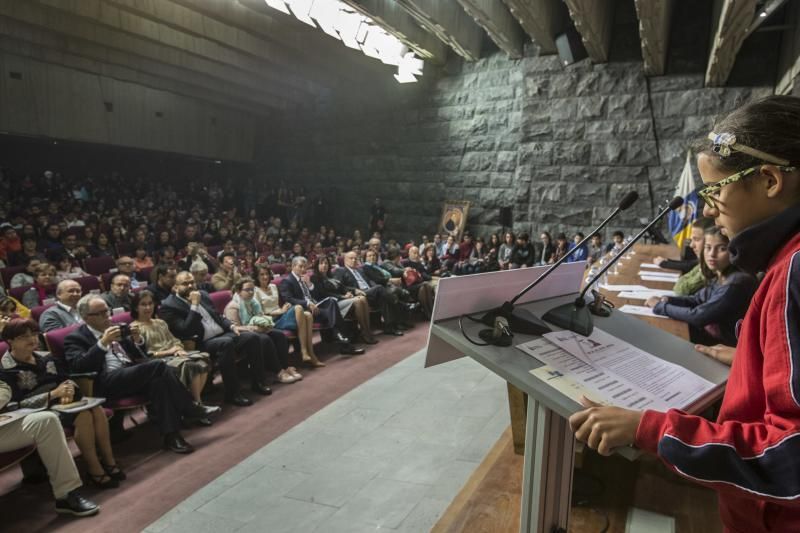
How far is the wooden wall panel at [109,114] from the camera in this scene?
9391 millimetres

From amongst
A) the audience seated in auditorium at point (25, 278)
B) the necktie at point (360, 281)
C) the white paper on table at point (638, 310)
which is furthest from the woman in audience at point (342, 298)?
the white paper on table at point (638, 310)

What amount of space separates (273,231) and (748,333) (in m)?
10.6

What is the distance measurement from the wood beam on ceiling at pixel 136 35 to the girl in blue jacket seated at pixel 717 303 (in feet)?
26.3

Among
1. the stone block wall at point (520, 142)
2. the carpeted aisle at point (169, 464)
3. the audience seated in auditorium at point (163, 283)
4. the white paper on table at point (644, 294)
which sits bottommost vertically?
the carpeted aisle at point (169, 464)

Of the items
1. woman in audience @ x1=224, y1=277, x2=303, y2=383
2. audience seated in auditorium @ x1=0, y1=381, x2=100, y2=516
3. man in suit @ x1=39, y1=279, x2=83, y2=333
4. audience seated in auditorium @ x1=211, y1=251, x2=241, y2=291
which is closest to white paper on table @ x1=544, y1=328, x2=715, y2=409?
audience seated in auditorium @ x1=0, y1=381, x2=100, y2=516

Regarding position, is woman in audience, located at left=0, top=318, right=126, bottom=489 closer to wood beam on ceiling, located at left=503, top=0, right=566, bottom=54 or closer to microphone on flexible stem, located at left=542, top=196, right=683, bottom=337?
microphone on flexible stem, located at left=542, top=196, right=683, bottom=337

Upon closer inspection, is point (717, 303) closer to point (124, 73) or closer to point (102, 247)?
point (102, 247)

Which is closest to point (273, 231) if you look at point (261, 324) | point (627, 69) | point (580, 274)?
point (261, 324)

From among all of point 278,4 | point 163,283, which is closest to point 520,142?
point 278,4

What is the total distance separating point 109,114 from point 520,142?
357 inches

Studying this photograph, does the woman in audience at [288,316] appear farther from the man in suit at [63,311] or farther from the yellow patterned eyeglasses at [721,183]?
the yellow patterned eyeglasses at [721,183]

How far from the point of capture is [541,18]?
7.46 metres

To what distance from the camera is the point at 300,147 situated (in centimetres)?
1353

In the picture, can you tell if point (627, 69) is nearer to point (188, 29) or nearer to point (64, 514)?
point (188, 29)
